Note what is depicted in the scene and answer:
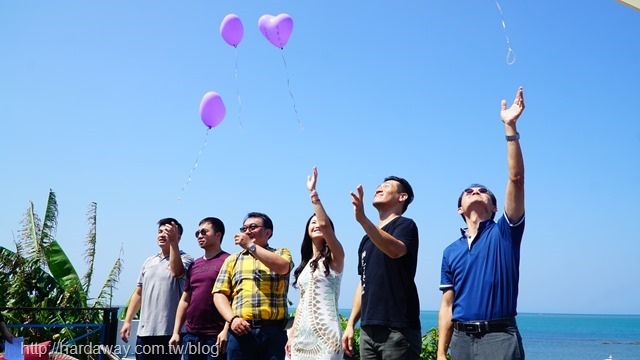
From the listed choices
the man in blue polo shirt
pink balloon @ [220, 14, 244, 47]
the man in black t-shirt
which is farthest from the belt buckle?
pink balloon @ [220, 14, 244, 47]

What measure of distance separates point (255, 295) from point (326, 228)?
0.78 metres

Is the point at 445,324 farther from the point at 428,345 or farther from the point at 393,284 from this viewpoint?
the point at 428,345

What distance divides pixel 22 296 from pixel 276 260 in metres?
7.00

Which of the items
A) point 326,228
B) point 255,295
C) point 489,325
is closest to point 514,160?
point 489,325

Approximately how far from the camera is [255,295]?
402 centimetres

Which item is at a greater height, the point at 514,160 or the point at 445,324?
the point at 514,160

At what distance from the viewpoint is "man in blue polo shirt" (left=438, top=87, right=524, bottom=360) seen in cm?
285

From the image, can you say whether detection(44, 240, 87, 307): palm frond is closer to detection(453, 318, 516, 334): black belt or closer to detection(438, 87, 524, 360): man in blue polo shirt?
detection(438, 87, 524, 360): man in blue polo shirt

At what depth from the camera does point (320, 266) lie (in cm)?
370

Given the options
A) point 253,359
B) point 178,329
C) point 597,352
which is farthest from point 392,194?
point 597,352

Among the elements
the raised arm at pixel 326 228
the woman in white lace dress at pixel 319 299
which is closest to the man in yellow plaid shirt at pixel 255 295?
the woman in white lace dress at pixel 319 299

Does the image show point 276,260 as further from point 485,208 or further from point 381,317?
point 485,208

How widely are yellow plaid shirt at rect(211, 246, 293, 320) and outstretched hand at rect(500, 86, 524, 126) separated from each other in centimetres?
173

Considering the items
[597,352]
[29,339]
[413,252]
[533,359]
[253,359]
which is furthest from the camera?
[597,352]
